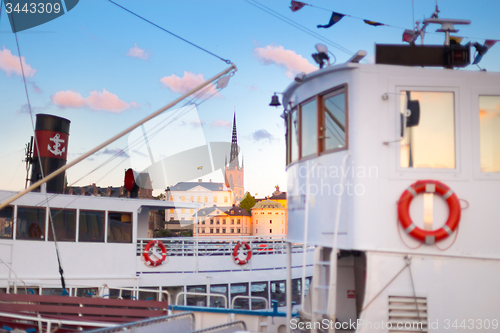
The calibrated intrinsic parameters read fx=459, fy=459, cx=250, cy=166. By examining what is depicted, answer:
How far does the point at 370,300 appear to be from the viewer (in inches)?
209

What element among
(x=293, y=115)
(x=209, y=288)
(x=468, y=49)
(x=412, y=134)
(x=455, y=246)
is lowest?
(x=209, y=288)

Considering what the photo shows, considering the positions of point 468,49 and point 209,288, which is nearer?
point 468,49

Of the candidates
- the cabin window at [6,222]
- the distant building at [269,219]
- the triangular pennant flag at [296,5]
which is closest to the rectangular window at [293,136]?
the triangular pennant flag at [296,5]

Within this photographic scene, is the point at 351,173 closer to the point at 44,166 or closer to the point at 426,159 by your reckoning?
the point at 426,159

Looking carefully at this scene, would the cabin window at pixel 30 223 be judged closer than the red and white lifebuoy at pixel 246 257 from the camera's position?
Yes

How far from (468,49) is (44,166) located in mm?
12069

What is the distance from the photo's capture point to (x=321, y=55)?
6.43 metres

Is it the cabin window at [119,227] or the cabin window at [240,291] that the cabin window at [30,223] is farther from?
the cabin window at [240,291]

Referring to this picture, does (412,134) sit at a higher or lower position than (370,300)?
higher

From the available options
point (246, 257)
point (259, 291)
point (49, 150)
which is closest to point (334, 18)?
point (246, 257)

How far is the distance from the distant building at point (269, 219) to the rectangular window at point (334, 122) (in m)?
111

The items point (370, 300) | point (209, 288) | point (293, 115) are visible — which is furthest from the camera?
point (209, 288)

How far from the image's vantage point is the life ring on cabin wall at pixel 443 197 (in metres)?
5.28

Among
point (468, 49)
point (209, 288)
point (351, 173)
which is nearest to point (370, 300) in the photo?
point (351, 173)
